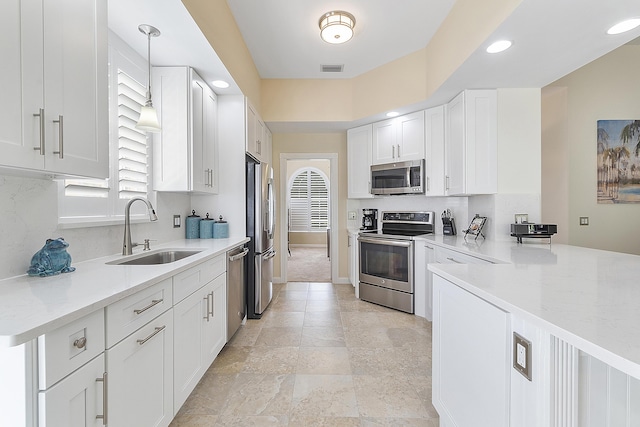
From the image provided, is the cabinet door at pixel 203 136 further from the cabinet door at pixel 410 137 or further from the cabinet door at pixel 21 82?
the cabinet door at pixel 410 137

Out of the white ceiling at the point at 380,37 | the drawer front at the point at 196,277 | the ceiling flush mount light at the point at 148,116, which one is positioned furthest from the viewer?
the ceiling flush mount light at the point at 148,116

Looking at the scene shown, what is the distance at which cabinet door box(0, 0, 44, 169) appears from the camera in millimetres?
946

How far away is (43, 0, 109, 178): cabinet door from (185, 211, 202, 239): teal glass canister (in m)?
1.46

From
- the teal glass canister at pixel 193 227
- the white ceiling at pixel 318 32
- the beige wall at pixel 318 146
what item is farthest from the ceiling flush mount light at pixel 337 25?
the teal glass canister at pixel 193 227

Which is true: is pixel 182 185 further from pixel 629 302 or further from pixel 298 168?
pixel 298 168

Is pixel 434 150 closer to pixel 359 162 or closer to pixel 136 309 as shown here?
pixel 359 162

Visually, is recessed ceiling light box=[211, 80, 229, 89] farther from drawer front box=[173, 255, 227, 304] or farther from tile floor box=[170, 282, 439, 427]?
tile floor box=[170, 282, 439, 427]

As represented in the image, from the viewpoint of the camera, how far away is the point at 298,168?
8.62 metres

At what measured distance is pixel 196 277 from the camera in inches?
71.5

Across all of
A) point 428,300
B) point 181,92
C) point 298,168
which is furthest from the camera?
point 298,168

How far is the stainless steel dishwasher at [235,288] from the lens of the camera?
2.45m

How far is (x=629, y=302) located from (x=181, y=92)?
9.40 feet

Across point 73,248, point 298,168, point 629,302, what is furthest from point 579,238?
point 298,168

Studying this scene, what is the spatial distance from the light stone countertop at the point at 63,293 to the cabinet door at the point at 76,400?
198 millimetres
